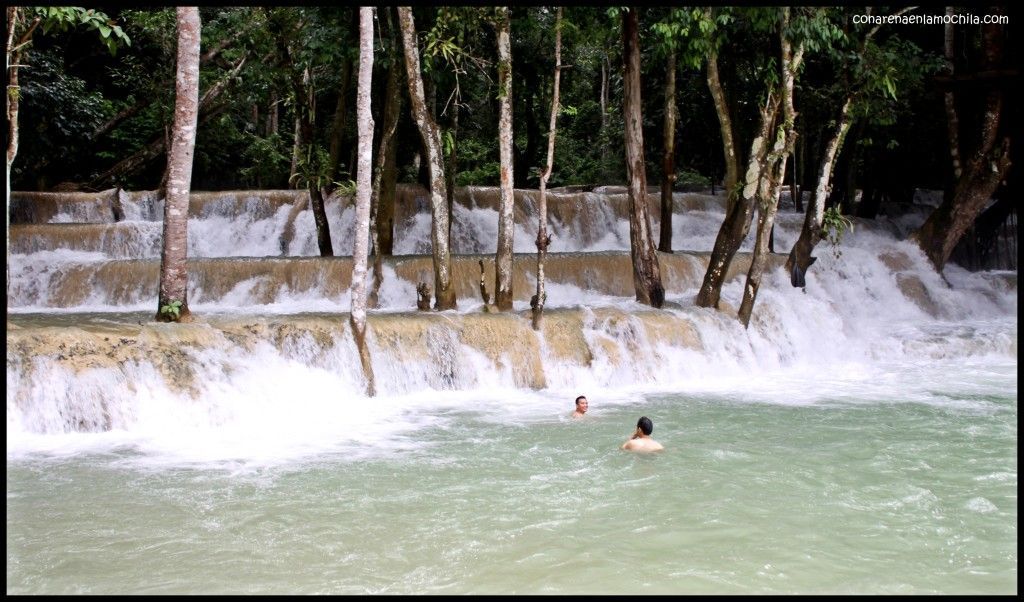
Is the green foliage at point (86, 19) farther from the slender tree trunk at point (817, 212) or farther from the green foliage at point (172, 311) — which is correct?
the slender tree trunk at point (817, 212)

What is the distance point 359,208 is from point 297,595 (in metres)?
6.50

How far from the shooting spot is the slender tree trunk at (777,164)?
1286cm

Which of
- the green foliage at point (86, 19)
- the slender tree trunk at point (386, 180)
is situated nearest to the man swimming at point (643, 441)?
the green foliage at point (86, 19)

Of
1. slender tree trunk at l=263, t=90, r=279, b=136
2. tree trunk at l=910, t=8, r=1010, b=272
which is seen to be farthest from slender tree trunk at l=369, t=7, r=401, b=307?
tree trunk at l=910, t=8, r=1010, b=272

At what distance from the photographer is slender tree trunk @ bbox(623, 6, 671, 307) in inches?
541

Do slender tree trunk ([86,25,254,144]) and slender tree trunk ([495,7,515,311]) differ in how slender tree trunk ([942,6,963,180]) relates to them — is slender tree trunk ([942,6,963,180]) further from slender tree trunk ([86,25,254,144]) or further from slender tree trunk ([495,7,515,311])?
slender tree trunk ([86,25,254,144])

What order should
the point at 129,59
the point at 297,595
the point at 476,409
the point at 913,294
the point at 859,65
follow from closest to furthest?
the point at 297,595
the point at 476,409
the point at 859,65
the point at 913,294
the point at 129,59

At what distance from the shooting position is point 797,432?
9.30m

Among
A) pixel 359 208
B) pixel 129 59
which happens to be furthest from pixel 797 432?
pixel 129 59

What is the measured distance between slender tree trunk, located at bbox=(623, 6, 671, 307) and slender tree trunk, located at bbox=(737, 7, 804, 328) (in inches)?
49.4

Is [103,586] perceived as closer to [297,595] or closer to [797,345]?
[297,595]

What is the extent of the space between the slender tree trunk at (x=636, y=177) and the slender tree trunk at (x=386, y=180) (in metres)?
3.13

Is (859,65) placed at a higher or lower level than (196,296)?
higher

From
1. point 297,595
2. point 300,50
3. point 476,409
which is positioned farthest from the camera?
point 300,50
